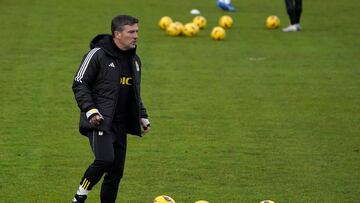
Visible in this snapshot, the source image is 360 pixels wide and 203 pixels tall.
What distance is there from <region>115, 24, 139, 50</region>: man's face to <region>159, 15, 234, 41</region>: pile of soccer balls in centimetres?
1692

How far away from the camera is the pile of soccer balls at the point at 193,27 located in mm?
28266

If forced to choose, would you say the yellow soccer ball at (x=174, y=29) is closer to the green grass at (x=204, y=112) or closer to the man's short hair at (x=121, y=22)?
the green grass at (x=204, y=112)

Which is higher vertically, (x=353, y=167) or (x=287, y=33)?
(x=287, y=33)

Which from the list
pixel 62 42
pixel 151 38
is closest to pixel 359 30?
pixel 151 38

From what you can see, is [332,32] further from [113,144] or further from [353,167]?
[113,144]

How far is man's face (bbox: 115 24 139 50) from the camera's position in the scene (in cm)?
1120

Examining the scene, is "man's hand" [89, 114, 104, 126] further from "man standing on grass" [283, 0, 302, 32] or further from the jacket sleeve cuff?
"man standing on grass" [283, 0, 302, 32]

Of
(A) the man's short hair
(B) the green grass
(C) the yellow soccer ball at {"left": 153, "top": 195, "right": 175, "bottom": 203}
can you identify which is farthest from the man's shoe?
(A) the man's short hair

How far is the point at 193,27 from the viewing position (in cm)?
2866

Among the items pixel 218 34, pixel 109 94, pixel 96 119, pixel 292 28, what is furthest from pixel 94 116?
pixel 292 28

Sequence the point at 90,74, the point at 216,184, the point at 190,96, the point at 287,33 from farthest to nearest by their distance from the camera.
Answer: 1. the point at 287,33
2. the point at 190,96
3. the point at 216,184
4. the point at 90,74

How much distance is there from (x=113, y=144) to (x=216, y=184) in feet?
9.63

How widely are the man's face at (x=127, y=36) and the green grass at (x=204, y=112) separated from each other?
2.69 m

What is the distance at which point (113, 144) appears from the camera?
38.0ft
